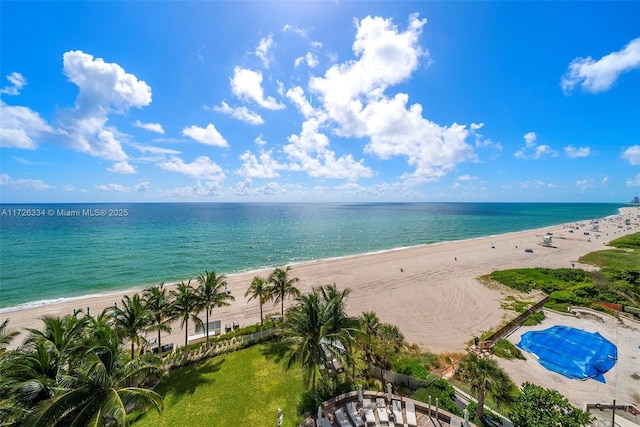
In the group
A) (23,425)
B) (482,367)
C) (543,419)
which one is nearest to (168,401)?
(23,425)

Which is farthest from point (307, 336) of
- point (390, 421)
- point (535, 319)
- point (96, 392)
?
point (535, 319)

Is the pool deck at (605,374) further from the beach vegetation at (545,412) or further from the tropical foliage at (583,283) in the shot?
the beach vegetation at (545,412)

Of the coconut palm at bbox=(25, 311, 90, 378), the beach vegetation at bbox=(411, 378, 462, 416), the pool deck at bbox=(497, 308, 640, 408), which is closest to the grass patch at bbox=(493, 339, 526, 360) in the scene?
the pool deck at bbox=(497, 308, 640, 408)

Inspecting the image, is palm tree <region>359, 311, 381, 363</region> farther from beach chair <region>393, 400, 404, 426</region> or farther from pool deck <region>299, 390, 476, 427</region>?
beach chair <region>393, 400, 404, 426</region>

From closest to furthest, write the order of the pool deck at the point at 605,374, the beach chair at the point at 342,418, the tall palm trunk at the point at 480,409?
the beach chair at the point at 342,418 < the tall palm trunk at the point at 480,409 < the pool deck at the point at 605,374

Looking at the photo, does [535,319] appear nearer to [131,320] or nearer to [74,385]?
[74,385]

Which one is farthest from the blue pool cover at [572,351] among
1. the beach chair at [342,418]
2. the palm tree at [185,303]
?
the palm tree at [185,303]

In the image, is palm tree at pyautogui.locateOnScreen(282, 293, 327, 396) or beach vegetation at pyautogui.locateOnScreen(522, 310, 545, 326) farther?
beach vegetation at pyautogui.locateOnScreen(522, 310, 545, 326)
